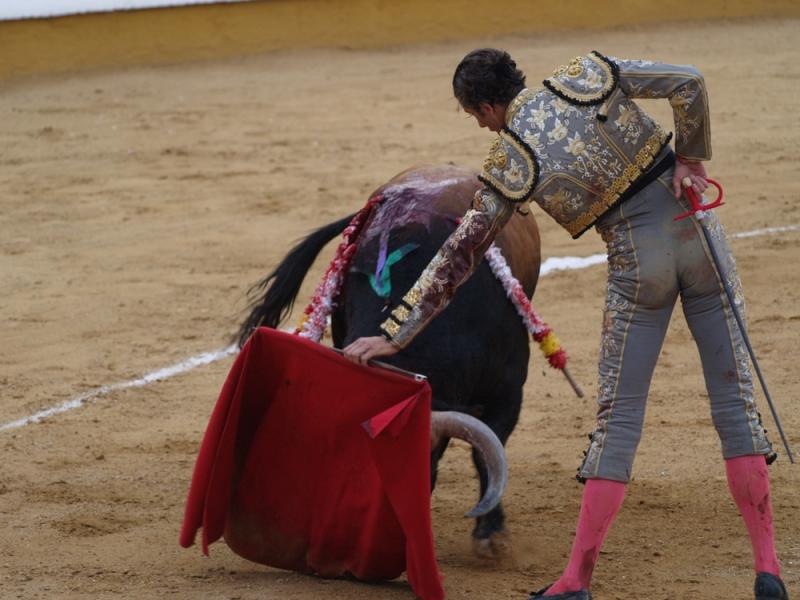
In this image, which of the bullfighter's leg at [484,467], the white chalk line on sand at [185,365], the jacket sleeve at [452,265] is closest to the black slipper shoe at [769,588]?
the bullfighter's leg at [484,467]

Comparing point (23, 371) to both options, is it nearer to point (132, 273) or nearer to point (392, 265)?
point (132, 273)

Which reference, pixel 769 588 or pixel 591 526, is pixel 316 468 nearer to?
pixel 591 526

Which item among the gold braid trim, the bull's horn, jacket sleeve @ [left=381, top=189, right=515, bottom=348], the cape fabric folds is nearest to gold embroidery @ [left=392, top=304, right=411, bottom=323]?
jacket sleeve @ [left=381, top=189, right=515, bottom=348]

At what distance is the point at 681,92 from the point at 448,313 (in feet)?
3.79

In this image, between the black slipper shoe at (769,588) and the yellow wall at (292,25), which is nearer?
the black slipper shoe at (769,588)

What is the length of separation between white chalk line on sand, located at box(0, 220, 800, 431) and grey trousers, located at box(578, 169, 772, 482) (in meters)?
2.99

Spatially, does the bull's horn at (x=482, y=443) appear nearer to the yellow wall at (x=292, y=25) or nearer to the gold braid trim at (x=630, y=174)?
the gold braid trim at (x=630, y=174)

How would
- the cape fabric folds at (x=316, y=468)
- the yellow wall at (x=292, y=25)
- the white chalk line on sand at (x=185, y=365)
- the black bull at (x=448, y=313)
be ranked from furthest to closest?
the yellow wall at (x=292, y=25)
the white chalk line on sand at (x=185, y=365)
the black bull at (x=448, y=313)
the cape fabric folds at (x=316, y=468)

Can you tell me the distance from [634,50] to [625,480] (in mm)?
8926

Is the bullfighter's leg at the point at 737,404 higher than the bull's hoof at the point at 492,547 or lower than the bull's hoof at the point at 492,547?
higher

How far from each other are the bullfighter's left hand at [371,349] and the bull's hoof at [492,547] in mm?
929

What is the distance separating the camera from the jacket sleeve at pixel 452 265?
359 centimetres

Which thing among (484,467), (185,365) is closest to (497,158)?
(484,467)

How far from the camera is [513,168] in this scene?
3537 millimetres
